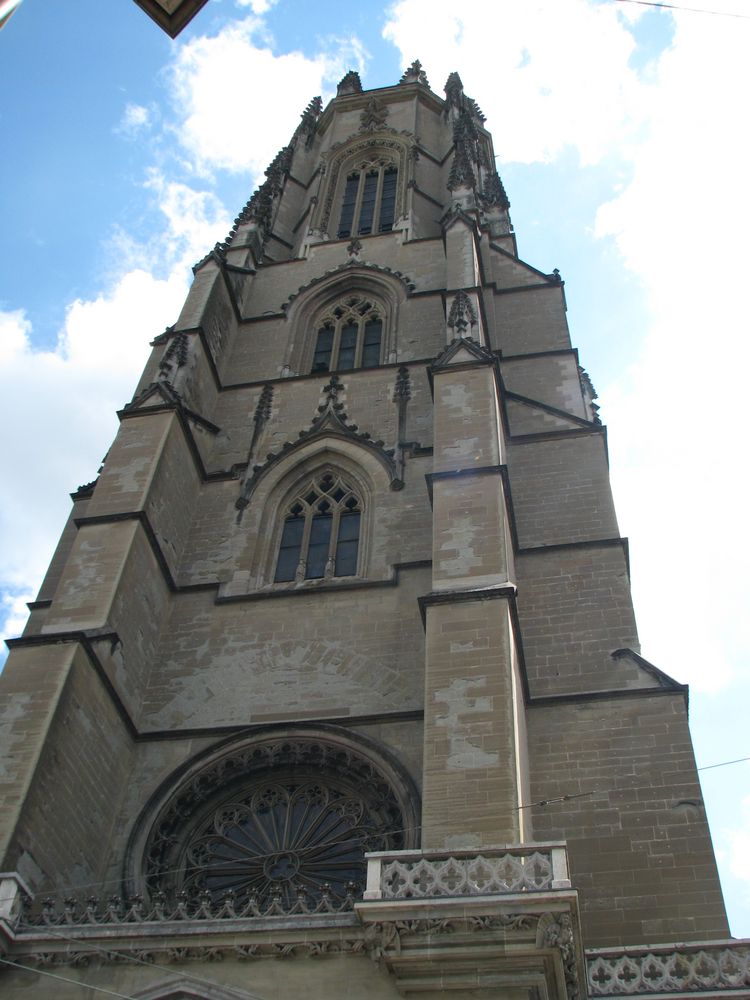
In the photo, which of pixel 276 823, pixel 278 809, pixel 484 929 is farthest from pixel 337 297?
pixel 484 929

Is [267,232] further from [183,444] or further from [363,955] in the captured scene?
[363,955]

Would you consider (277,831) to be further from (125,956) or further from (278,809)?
(125,956)

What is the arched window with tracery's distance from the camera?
20062mm

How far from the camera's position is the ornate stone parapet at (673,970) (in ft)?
29.7

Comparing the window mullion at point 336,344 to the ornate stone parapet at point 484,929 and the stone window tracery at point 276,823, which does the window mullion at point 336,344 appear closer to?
the stone window tracery at point 276,823

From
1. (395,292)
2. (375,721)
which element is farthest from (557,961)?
(395,292)

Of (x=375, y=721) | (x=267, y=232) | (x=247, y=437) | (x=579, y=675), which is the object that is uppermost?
(x=267, y=232)

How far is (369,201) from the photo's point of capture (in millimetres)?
26875

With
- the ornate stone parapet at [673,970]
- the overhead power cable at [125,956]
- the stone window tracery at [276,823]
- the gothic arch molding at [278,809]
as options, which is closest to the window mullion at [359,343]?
the gothic arch molding at [278,809]

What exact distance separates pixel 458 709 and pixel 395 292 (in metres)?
12.6

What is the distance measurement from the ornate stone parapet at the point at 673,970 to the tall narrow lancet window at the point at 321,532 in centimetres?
667

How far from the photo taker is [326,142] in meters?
30.3

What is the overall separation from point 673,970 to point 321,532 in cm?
811

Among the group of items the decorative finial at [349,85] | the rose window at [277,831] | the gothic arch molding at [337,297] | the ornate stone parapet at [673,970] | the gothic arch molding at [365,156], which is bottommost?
the ornate stone parapet at [673,970]
